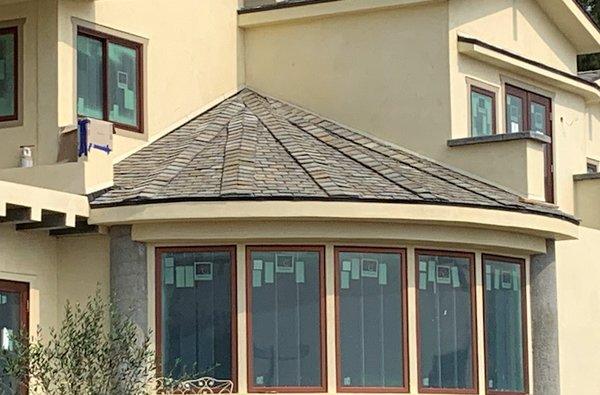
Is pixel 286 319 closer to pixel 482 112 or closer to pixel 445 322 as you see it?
pixel 445 322

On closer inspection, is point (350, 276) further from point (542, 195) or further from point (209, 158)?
point (542, 195)

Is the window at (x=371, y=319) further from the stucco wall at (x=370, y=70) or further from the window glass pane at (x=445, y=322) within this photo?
the stucco wall at (x=370, y=70)

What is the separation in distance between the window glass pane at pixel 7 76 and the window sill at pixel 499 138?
249 inches

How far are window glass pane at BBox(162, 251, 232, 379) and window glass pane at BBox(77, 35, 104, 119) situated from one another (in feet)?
8.60

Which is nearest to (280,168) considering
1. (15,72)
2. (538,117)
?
(15,72)

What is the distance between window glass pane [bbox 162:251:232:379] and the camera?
21.2 meters

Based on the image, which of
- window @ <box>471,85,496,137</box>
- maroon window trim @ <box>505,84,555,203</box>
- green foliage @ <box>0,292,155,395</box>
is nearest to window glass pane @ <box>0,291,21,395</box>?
green foliage @ <box>0,292,155,395</box>

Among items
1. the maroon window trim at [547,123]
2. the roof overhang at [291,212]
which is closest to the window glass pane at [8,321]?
the roof overhang at [291,212]

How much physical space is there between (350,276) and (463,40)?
4.85 m

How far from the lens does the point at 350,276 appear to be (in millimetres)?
21469

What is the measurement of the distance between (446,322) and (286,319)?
2.31 m

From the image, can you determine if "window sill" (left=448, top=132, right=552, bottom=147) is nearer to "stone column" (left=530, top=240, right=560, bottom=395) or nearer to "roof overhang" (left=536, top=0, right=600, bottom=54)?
"stone column" (left=530, top=240, right=560, bottom=395)

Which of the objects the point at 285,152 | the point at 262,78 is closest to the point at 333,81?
the point at 262,78

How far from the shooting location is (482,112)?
2506cm
